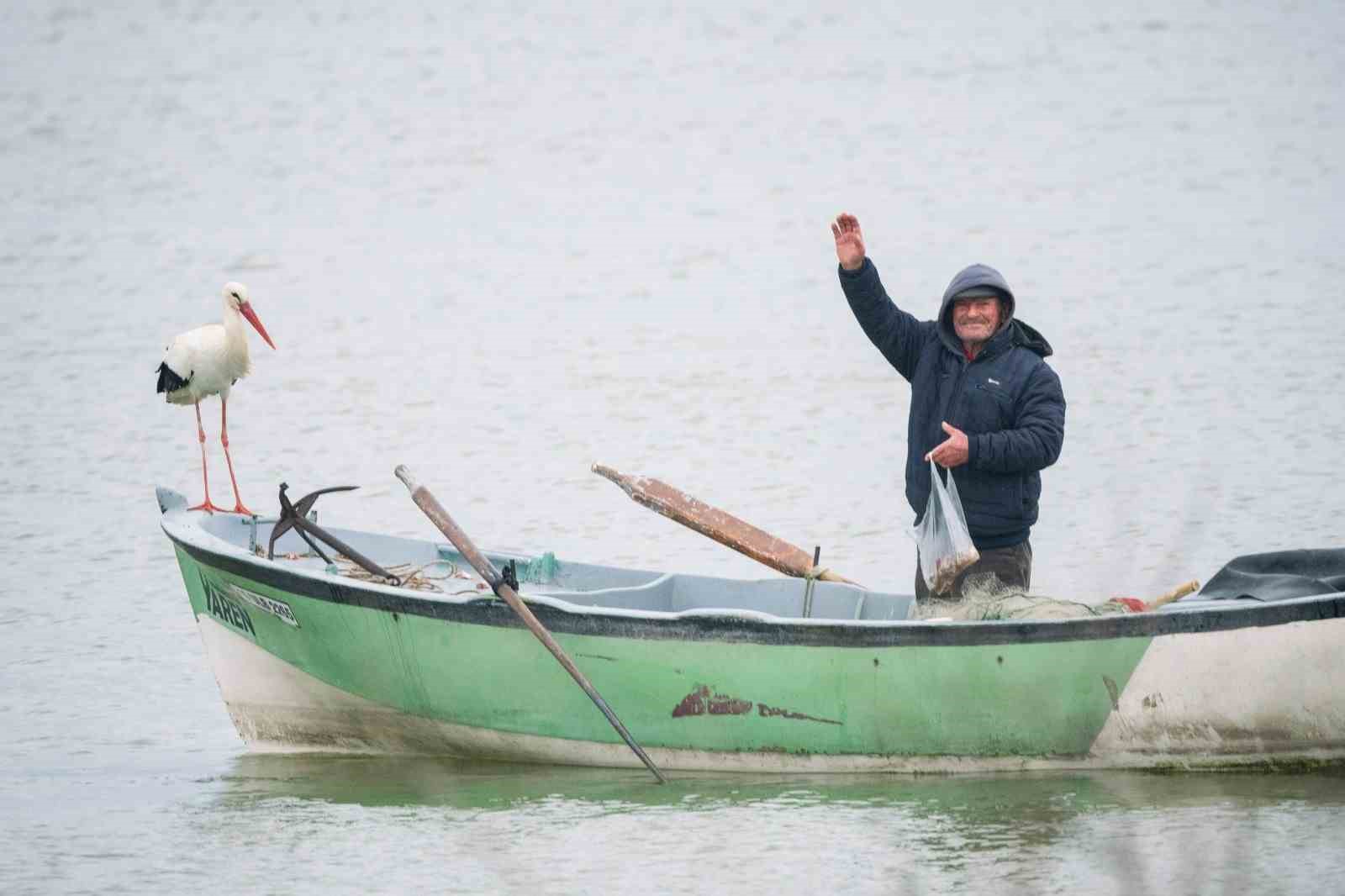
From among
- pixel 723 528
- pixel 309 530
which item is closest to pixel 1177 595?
pixel 723 528

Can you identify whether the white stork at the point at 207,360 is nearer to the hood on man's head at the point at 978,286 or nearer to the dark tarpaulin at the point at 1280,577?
the hood on man's head at the point at 978,286

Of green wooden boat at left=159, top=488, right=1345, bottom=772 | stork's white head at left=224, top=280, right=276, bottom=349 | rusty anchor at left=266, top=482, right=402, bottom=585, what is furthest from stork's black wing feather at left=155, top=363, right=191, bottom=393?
rusty anchor at left=266, top=482, right=402, bottom=585

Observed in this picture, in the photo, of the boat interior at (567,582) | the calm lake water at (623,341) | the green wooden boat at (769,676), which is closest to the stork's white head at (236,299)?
the boat interior at (567,582)

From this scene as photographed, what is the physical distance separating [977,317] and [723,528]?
57.5 inches

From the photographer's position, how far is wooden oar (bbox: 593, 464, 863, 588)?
9180mm

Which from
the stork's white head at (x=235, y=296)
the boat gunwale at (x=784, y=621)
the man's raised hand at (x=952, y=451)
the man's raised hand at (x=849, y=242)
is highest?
the man's raised hand at (x=849, y=242)

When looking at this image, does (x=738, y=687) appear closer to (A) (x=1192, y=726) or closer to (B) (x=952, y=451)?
(B) (x=952, y=451)

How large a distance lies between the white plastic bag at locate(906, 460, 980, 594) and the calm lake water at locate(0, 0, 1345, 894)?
60 cm

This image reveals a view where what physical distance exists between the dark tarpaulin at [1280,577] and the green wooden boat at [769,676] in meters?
0.28

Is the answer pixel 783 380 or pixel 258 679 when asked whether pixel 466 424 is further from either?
pixel 258 679

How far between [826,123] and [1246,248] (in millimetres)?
9285

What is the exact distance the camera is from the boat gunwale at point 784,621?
7.99 meters

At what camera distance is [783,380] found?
17.4 m

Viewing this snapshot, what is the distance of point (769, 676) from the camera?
846 cm
